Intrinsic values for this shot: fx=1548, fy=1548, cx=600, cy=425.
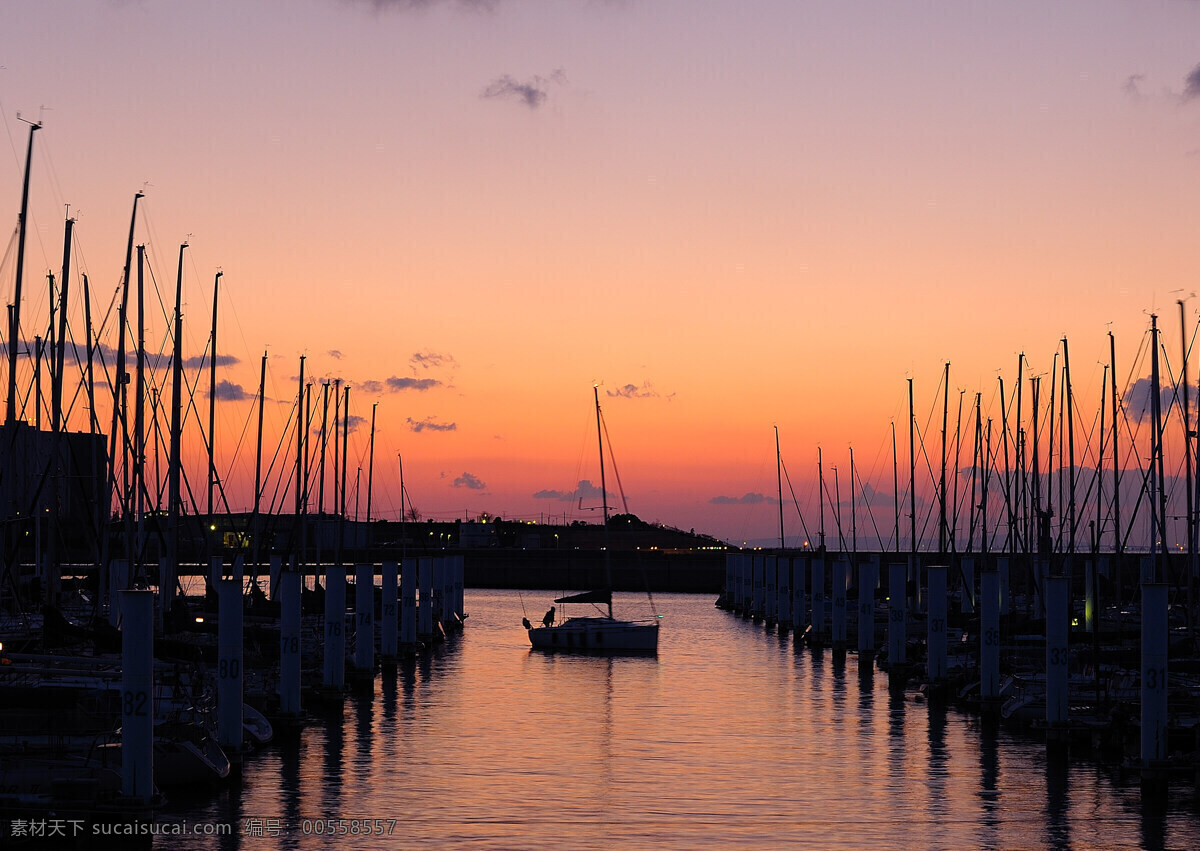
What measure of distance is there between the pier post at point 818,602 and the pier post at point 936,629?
78.3 feet

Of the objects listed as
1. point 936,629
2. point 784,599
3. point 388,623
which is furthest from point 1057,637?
point 784,599

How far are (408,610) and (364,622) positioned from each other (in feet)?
54.7

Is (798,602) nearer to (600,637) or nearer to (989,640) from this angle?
(600,637)

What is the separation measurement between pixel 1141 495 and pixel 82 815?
56637 mm

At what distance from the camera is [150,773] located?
88.7 feet

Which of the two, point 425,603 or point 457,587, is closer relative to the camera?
point 425,603

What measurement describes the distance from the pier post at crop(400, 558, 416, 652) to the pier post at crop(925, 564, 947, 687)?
79.7ft

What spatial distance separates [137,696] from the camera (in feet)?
87.5

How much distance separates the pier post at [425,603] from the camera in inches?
3044

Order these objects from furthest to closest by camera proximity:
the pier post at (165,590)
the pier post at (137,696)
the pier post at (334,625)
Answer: the pier post at (334,625) < the pier post at (165,590) < the pier post at (137,696)

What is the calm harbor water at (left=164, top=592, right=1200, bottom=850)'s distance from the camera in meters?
30.9

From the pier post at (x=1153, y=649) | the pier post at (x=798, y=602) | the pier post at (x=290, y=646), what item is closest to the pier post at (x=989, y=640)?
the pier post at (x=1153, y=649)

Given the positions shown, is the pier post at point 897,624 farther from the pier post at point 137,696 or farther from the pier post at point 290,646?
the pier post at point 137,696

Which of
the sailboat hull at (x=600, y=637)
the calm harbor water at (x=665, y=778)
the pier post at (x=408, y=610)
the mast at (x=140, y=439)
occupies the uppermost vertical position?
the mast at (x=140, y=439)
